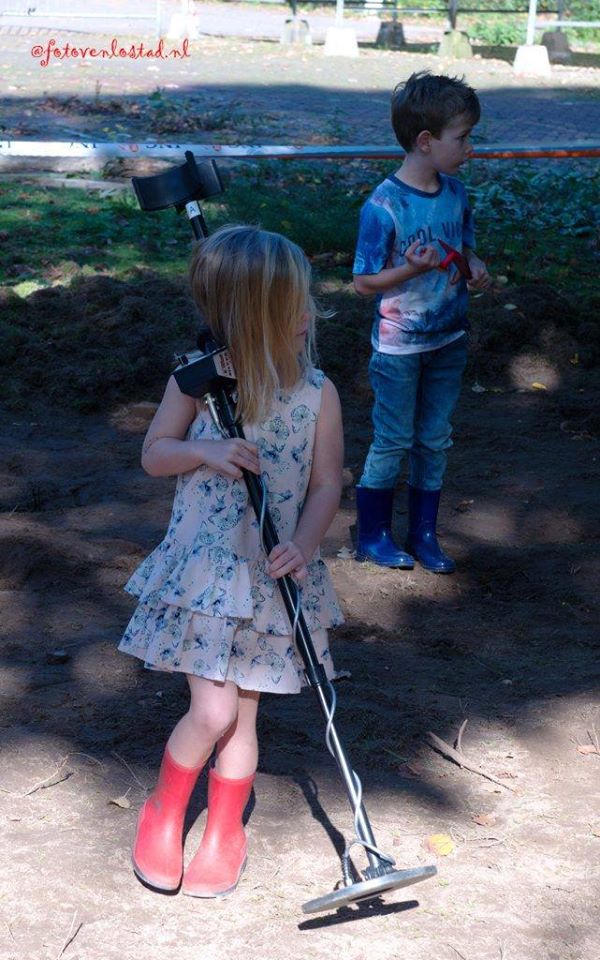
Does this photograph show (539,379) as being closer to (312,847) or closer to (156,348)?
(156,348)

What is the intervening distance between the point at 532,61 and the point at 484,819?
59.2ft

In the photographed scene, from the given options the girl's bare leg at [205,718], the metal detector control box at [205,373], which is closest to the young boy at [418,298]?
the metal detector control box at [205,373]

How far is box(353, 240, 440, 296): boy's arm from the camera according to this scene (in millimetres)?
4047

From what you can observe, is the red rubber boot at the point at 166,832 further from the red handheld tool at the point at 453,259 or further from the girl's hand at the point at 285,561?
the red handheld tool at the point at 453,259

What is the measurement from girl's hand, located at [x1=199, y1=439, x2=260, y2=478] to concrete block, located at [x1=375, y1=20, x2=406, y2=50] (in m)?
20.8

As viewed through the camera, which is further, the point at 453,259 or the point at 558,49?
the point at 558,49

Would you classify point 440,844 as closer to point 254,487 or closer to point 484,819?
point 484,819

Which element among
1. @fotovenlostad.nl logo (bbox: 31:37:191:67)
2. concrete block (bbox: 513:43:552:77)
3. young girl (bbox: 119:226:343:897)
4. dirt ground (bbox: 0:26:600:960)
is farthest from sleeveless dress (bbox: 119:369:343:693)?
concrete block (bbox: 513:43:552:77)

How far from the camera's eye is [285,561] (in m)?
2.55

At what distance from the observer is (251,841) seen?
289 cm

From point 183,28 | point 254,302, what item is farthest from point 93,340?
point 183,28

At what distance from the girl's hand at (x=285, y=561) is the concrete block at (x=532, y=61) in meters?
18.0

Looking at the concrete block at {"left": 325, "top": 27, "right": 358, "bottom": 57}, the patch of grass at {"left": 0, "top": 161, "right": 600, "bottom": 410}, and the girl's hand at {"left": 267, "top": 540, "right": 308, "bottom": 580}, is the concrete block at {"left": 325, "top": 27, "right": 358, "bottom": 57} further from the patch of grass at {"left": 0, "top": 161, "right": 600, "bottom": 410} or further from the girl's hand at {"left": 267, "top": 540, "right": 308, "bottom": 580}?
the girl's hand at {"left": 267, "top": 540, "right": 308, "bottom": 580}

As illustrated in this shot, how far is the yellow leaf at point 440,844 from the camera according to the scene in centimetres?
288
